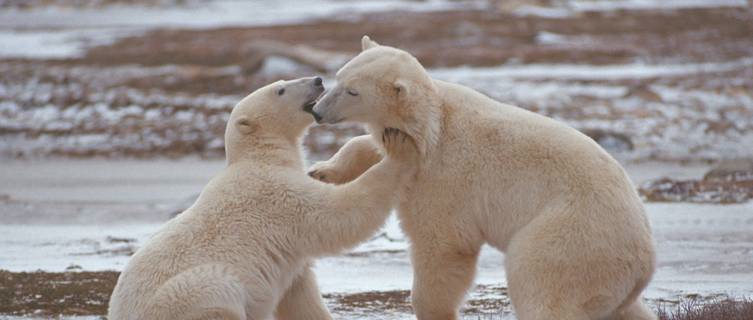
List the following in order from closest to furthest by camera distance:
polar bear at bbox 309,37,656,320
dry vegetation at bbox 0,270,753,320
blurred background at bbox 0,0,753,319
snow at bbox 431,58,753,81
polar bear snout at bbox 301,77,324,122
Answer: polar bear at bbox 309,37,656,320
polar bear snout at bbox 301,77,324,122
dry vegetation at bbox 0,270,753,320
blurred background at bbox 0,0,753,319
snow at bbox 431,58,753,81

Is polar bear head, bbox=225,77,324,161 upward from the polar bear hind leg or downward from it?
upward

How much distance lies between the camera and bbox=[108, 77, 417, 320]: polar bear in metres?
5.45

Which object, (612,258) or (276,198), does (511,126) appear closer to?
(612,258)

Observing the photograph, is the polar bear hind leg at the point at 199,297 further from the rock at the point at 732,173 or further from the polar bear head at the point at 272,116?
the rock at the point at 732,173

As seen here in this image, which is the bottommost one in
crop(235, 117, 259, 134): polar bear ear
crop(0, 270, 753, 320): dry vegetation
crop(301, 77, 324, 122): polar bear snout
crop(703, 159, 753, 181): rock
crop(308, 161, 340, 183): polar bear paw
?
crop(703, 159, 753, 181): rock

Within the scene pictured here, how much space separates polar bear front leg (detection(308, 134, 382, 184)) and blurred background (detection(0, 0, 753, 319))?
1.21m

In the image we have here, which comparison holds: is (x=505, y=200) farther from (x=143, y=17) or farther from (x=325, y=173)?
(x=143, y=17)

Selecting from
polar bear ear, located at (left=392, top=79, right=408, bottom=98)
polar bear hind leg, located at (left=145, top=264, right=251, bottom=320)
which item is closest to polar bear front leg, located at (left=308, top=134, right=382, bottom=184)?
polar bear ear, located at (left=392, top=79, right=408, bottom=98)

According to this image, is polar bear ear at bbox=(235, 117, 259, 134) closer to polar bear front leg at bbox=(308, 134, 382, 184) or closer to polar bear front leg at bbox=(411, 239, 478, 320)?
polar bear front leg at bbox=(308, 134, 382, 184)

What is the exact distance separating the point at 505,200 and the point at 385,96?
0.80m

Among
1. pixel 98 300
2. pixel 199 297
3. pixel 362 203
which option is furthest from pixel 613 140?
pixel 199 297

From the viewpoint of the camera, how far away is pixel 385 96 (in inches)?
224

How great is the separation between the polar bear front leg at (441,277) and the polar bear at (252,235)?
30cm

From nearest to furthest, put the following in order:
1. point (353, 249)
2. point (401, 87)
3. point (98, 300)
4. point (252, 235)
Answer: point (401, 87) → point (252, 235) → point (353, 249) → point (98, 300)
